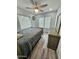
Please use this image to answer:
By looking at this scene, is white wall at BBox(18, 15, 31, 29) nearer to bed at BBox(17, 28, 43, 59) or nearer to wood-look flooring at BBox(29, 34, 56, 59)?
bed at BBox(17, 28, 43, 59)

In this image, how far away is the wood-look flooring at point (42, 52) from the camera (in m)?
1.23

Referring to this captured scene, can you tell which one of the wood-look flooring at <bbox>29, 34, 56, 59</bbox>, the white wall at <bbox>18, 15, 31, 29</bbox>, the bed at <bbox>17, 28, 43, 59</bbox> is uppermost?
the white wall at <bbox>18, 15, 31, 29</bbox>

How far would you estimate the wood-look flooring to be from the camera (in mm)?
1231

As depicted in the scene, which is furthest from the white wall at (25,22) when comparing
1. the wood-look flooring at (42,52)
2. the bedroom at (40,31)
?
the wood-look flooring at (42,52)

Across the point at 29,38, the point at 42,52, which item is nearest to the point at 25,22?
the point at 29,38

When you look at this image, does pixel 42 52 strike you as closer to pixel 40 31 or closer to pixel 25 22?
pixel 40 31

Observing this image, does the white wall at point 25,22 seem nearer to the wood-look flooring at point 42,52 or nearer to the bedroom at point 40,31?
the bedroom at point 40,31

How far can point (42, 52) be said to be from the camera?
1.31 metres

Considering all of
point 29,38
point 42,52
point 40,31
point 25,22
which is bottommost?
point 42,52

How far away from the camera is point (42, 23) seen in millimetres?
1362

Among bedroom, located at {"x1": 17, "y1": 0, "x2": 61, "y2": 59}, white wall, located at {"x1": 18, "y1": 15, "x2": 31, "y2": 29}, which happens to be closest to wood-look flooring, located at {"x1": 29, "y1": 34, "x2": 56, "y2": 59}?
bedroom, located at {"x1": 17, "y1": 0, "x2": 61, "y2": 59}
